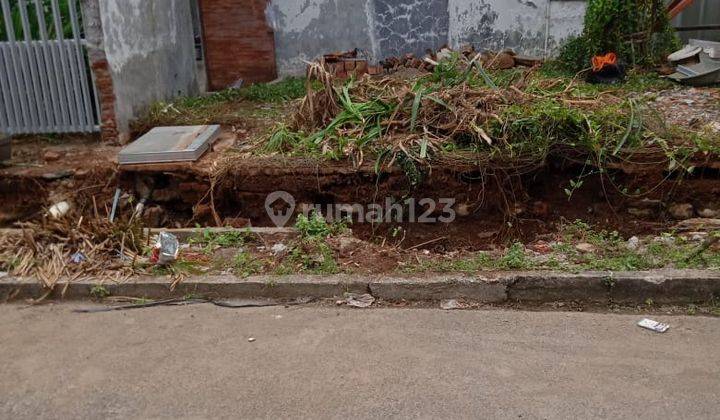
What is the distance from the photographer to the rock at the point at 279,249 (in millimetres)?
4968

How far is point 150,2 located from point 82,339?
559 centimetres

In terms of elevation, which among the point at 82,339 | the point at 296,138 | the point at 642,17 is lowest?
the point at 82,339

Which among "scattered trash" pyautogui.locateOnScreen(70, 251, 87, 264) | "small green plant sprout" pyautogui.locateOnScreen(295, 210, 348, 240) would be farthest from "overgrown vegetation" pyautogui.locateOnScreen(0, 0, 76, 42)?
"small green plant sprout" pyautogui.locateOnScreen(295, 210, 348, 240)

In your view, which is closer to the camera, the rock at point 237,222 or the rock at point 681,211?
the rock at point 681,211

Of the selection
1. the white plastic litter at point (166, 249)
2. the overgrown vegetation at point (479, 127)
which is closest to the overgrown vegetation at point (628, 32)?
the overgrown vegetation at point (479, 127)

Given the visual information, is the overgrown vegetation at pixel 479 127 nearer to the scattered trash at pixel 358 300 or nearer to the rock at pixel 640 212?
the rock at pixel 640 212

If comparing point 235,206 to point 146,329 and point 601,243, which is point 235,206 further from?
point 601,243

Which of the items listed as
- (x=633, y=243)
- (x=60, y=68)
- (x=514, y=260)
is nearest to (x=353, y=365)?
(x=514, y=260)

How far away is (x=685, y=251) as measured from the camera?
4582 mm

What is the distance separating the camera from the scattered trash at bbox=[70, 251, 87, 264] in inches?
193

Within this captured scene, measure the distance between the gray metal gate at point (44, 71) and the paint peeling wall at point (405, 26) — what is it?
150 inches

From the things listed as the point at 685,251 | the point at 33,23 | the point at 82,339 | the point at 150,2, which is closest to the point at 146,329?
the point at 82,339

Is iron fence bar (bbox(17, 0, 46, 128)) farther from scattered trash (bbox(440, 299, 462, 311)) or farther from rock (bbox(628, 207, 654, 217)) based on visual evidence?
rock (bbox(628, 207, 654, 217))

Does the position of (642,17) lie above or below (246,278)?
above
